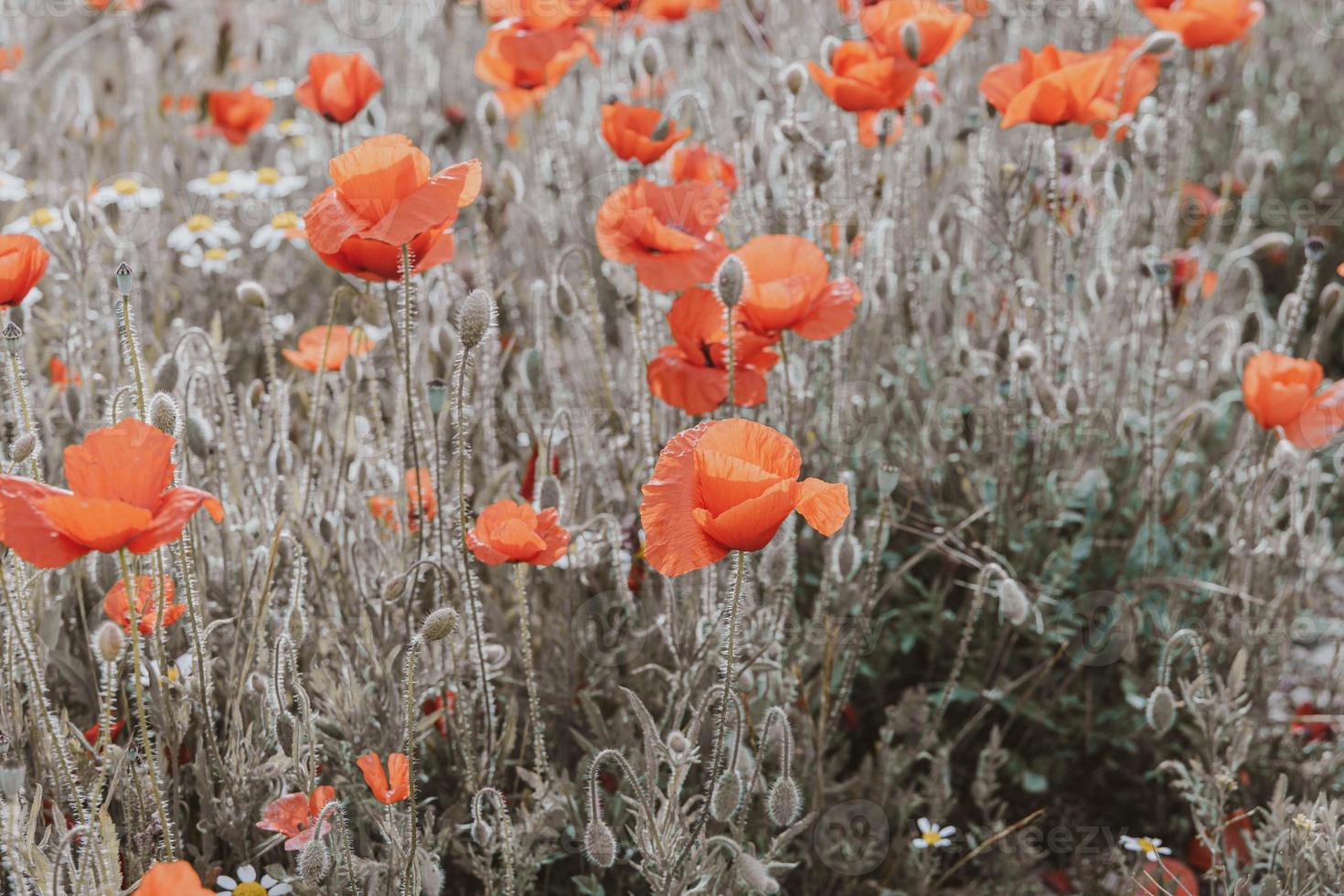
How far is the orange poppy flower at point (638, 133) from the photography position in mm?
2436

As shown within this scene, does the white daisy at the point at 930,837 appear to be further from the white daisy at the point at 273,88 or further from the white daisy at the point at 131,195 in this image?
the white daisy at the point at 273,88

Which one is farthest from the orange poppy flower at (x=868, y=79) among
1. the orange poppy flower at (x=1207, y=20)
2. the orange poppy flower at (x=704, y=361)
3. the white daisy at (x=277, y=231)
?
the white daisy at (x=277, y=231)

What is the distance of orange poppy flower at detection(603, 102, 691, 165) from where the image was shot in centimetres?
244

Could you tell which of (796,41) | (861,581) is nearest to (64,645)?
(861,581)

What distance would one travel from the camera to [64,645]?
2.12 m

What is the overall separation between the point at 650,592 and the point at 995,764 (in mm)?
679

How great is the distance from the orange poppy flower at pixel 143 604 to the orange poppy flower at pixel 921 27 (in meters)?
1.63

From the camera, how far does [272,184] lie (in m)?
3.48

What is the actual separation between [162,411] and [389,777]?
566 millimetres

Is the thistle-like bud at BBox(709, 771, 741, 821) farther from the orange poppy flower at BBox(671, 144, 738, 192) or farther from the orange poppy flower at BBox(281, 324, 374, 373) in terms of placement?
the orange poppy flower at BBox(671, 144, 738, 192)

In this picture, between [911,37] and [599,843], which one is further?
[911,37]

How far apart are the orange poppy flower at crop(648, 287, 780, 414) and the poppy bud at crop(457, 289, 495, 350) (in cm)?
40

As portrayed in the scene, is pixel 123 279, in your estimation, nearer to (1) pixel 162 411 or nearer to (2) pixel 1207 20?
(1) pixel 162 411

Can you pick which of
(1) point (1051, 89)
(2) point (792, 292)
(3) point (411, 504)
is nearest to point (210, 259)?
(3) point (411, 504)
